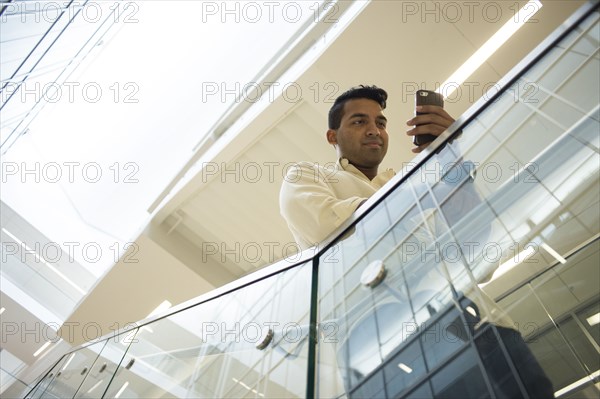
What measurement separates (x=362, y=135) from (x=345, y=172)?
0.80 ft

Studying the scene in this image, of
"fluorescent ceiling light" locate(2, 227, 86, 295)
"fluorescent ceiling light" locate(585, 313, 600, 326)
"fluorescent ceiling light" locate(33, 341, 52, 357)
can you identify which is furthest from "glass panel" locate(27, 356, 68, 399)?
"fluorescent ceiling light" locate(33, 341, 52, 357)

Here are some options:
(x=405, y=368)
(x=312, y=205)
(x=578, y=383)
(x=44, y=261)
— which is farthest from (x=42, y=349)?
(x=405, y=368)

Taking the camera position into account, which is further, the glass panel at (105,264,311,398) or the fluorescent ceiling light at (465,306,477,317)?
the glass panel at (105,264,311,398)

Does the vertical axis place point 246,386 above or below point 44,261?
below

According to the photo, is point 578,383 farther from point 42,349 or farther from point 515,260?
point 42,349

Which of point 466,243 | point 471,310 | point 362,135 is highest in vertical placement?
→ point 362,135

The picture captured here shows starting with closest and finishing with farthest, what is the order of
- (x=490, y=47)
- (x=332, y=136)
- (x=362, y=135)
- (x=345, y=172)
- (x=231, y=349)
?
(x=231, y=349) → (x=345, y=172) → (x=362, y=135) → (x=332, y=136) → (x=490, y=47)

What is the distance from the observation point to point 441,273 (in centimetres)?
111

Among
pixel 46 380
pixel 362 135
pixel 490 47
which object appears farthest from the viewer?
pixel 490 47

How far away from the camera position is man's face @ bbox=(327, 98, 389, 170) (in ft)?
7.49

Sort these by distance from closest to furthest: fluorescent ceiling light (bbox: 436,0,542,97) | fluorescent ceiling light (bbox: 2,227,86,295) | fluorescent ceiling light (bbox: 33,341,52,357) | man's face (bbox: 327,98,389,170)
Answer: man's face (bbox: 327,98,389,170) → fluorescent ceiling light (bbox: 436,0,542,97) → fluorescent ceiling light (bbox: 2,227,86,295) → fluorescent ceiling light (bbox: 33,341,52,357)

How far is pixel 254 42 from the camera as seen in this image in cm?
778

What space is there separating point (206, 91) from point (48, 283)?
234 inches

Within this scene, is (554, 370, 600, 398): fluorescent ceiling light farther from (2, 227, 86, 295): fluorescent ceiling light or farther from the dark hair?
(2, 227, 86, 295): fluorescent ceiling light
